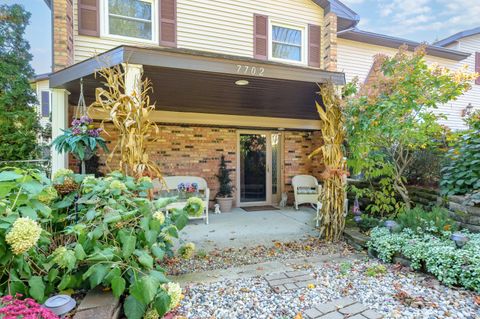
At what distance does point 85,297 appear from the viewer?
1682 millimetres

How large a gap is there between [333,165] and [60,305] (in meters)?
3.61

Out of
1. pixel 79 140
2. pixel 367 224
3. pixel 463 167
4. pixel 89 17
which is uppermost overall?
pixel 89 17

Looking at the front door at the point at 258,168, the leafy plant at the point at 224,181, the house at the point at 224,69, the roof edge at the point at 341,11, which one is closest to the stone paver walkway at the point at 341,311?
the house at the point at 224,69

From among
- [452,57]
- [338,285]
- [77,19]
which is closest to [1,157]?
[77,19]

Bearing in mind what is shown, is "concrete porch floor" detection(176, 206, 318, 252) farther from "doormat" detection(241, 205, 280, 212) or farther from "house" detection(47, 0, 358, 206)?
"house" detection(47, 0, 358, 206)

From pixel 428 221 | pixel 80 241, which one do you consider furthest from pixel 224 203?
pixel 80 241

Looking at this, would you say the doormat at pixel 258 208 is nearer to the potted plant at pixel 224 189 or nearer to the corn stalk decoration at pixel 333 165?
the potted plant at pixel 224 189

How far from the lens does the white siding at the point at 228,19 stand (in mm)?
5914

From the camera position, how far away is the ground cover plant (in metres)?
1.50

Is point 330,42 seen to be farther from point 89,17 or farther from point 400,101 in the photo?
point 89,17

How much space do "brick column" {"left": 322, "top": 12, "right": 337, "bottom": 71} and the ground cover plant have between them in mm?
5815

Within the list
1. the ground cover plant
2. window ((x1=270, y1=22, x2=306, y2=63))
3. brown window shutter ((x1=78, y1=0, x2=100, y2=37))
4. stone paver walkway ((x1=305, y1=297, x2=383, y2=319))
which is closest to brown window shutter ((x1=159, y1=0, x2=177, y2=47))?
Answer: brown window shutter ((x1=78, y1=0, x2=100, y2=37))

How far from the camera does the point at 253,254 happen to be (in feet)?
11.8

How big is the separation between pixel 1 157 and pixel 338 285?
927 centimetres
